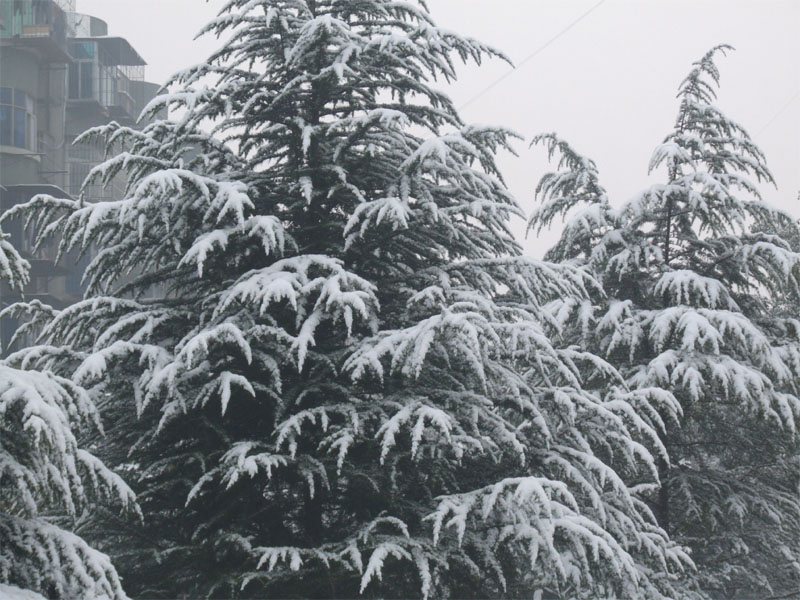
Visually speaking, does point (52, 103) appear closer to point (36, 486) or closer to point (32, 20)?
point (32, 20)

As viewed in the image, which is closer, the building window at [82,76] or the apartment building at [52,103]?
the apartment building at [52,103]

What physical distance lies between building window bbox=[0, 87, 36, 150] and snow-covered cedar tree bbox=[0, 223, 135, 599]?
134 feet

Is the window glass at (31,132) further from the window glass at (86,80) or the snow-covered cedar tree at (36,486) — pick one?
the snow-covered cedar tree at (36,486)

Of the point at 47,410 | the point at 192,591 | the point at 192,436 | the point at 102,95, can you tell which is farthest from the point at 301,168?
the point at 102,95

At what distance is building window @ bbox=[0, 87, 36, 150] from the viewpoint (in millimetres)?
41531

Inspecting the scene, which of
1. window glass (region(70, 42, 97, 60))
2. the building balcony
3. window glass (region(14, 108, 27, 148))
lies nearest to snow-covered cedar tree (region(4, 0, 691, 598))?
window glass (region(14, 108, 27, 148))

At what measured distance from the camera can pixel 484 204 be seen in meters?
8.12

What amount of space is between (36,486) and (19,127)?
42.2 m

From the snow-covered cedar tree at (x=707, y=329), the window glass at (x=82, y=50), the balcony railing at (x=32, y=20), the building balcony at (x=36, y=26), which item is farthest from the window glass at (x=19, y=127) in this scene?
the snow-covered cedar tree at (x=707, y=329)

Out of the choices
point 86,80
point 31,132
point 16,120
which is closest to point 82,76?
point 86,80

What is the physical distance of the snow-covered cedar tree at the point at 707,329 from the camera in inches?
455

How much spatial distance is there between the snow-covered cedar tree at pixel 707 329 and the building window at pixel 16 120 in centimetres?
3512

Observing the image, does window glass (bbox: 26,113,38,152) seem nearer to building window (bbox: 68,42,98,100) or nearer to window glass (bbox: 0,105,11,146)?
window glass (bbox: 0,105,11,146)

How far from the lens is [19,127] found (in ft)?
139
